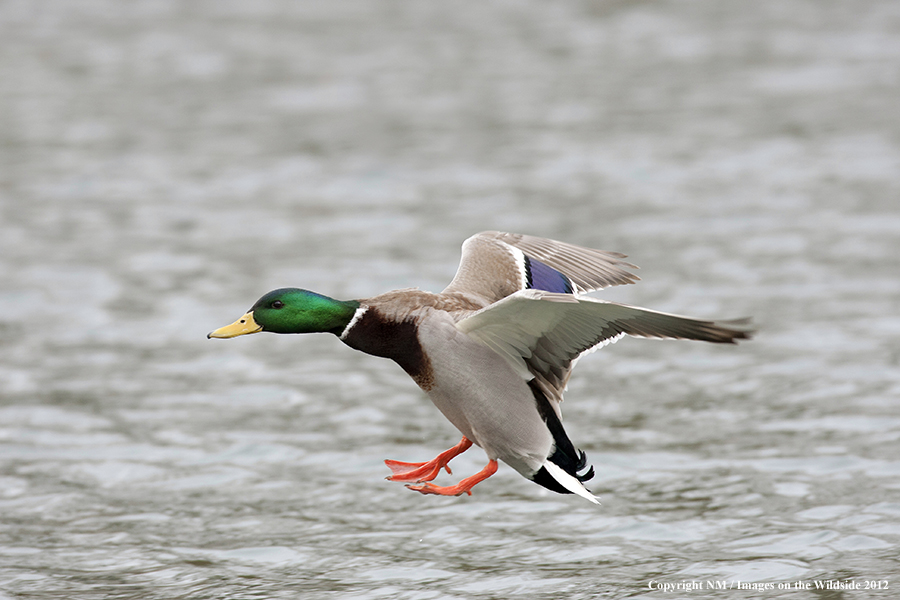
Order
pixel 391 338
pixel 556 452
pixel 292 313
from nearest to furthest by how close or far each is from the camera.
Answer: pixel 391 338 < pixel 292 313 < pixel 556 452

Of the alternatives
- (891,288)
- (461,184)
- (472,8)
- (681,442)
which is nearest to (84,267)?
(461,184)

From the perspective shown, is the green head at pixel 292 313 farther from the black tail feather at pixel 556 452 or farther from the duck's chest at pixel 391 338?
the black tail feather at pixel 556 452

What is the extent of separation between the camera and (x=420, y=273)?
11.0 metres

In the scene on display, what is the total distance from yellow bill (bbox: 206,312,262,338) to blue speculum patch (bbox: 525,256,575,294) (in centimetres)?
128

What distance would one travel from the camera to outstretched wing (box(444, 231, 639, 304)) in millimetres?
6091

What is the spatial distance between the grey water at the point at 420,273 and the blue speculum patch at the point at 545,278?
53.9 inches

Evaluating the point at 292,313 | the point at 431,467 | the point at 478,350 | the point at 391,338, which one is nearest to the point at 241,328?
the point at 292,313

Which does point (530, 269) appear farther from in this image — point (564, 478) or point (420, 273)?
point (420, 273)

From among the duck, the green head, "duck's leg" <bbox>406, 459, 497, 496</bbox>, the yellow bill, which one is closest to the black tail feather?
the duck

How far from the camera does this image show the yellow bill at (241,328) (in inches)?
215

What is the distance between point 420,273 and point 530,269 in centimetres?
480

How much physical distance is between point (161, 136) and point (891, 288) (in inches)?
308

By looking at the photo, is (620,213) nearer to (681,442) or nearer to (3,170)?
(681,442)

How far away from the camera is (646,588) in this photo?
619 centimetres
